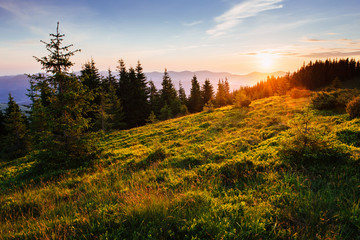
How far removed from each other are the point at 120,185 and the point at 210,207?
3307 mm

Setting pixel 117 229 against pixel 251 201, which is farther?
pixel 251 201

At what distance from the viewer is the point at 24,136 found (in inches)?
1067

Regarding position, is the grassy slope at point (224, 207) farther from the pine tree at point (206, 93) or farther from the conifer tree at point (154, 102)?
the pine tree at point (206, 93)

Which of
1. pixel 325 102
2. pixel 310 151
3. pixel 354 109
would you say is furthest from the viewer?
pixel 325 102

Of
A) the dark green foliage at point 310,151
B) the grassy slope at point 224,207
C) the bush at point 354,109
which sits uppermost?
the bush at point 354,109

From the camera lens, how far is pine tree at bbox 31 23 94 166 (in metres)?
8.38

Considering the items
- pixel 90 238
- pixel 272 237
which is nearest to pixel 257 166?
pixel 272 237

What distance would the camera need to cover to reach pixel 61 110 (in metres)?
8.56

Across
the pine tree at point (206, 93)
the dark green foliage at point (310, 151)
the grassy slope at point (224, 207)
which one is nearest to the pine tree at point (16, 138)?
the grassy slope at point (224, 207)

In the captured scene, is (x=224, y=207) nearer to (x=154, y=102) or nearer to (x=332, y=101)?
(x=332, y=101)

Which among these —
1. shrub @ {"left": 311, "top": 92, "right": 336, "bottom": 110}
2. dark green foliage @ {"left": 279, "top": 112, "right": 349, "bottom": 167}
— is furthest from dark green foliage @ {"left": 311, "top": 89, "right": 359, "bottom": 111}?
dark green foliage @ {"left": 279, "top": 112, "right": 349, "bottom": 167}

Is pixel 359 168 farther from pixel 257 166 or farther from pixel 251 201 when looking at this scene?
pixel 251 201

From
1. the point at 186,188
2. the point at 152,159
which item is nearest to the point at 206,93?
the point at 152,159

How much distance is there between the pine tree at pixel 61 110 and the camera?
Result: 838cm
